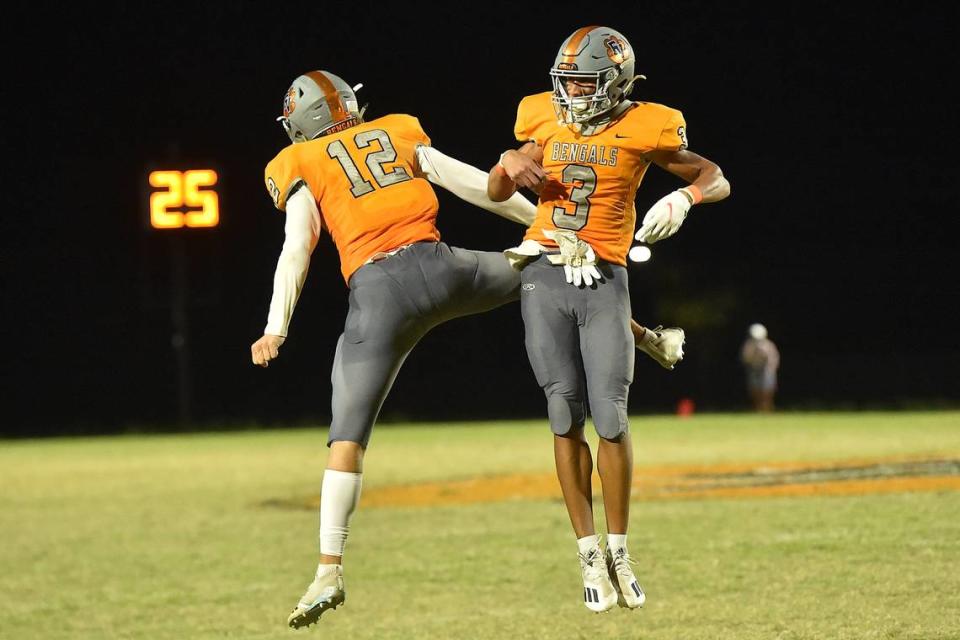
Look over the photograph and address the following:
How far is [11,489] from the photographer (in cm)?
1786

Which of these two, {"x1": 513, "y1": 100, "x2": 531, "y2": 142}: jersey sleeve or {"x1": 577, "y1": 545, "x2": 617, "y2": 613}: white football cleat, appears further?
{"x1": 513, "y1": 100, "x2": 531, "y2": 142}: jersey sleeve

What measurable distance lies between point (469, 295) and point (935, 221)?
143ft

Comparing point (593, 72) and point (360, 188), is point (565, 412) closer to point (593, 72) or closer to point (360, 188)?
point (360, 188)

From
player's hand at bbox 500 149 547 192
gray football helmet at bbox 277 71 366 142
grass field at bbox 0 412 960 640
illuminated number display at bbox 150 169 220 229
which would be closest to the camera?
player's hand at bbox 500 149 547 192

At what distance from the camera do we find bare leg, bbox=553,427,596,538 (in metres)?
5.70

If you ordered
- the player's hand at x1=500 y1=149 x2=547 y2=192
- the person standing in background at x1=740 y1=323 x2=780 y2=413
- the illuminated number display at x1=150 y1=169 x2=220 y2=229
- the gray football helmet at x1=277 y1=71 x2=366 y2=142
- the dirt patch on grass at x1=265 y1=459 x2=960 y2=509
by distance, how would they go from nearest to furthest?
the player's hand at x1=500 y1=149 x2=547 y2=192 → the gray football helmet at x1=277 y1=71 x2=366 y2=142 → the dirt patch on grass at x1=265 y1=459 x2=960 y2=509 → the illuminated number display at x1=150 y1=169 x2=220 y2=229 → the person standing in background at x1=740 y1=323 x2=780 y2=413

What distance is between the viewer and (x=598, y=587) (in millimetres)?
5535

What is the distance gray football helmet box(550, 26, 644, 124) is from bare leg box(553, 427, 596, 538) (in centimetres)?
134

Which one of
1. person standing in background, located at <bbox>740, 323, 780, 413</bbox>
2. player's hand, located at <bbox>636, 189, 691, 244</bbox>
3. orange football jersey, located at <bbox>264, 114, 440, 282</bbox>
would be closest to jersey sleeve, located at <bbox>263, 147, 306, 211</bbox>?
orange football jersey, located at <bbox>264, 114, 440, 282</bbox>

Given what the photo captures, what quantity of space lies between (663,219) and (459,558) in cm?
693

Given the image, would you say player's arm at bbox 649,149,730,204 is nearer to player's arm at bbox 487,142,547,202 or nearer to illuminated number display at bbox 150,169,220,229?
player's arm at bbox 487,142,547,202

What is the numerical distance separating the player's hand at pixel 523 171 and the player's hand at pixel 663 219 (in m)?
0.46

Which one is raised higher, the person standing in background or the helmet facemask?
the helmet facemask

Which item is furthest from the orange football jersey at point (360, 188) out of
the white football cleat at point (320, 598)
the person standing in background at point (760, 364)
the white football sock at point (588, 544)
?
the person standing in background at point (760, 364)
